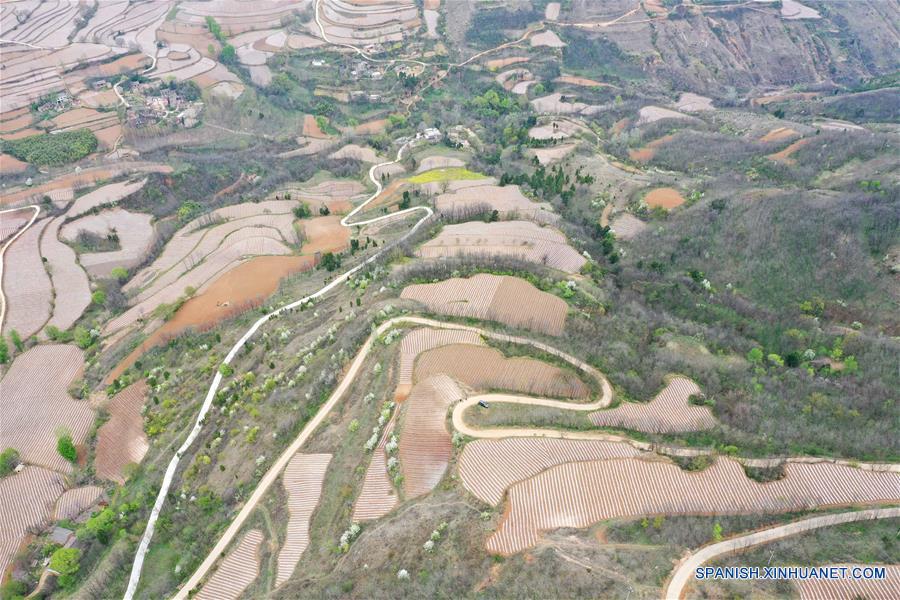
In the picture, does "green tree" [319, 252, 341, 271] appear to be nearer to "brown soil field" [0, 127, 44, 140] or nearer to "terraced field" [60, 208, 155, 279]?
"terraced field" [60, 208, 155, 279]

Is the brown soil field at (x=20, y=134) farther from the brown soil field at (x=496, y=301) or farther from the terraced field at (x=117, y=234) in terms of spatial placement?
the brown soil field at (x=496, y=301)

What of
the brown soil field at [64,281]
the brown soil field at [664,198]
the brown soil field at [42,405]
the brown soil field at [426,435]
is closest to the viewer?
the brown soil field at [426,435]

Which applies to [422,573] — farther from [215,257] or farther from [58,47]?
[58,47]

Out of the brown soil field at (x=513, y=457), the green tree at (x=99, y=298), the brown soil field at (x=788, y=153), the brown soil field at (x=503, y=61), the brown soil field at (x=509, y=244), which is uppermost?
the brown soil field at (x=513, y=457)

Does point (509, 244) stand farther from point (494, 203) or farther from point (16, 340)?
point (16, 340)

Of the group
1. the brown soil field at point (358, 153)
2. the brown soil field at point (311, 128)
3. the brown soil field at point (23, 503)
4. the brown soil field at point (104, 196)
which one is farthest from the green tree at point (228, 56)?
the brown soil field at point (23, 503)

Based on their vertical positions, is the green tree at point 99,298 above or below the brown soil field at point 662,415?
below

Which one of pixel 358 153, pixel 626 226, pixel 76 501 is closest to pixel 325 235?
pixel 358 153
